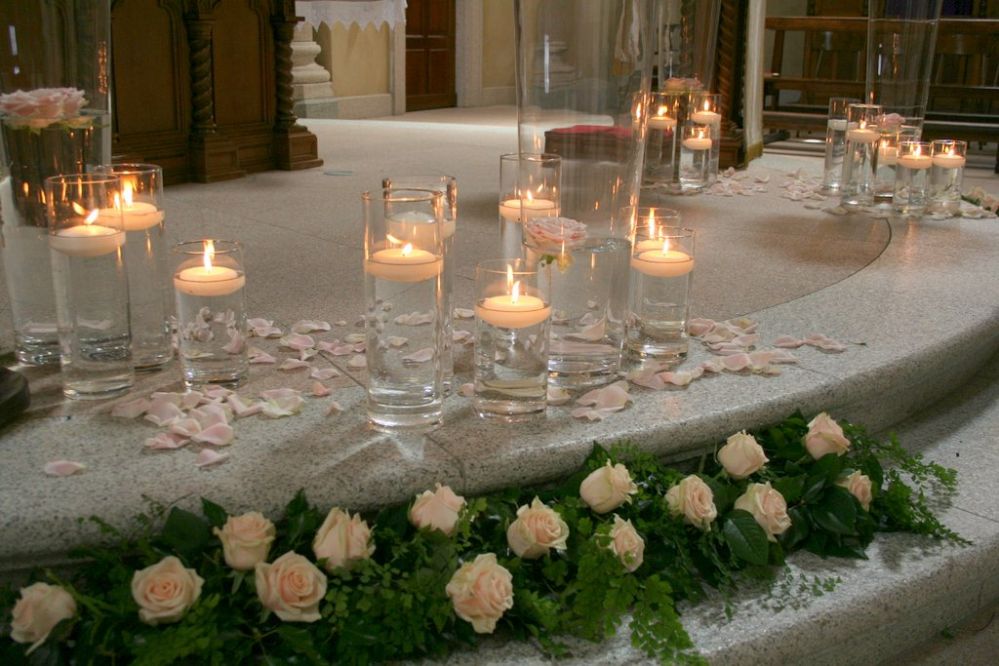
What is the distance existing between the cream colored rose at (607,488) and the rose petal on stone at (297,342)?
0.77 m

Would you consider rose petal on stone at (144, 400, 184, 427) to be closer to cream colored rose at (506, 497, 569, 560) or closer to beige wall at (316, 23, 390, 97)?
cream colored rose at (506, 497, 569, 560)

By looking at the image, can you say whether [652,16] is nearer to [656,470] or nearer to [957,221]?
[656,470]

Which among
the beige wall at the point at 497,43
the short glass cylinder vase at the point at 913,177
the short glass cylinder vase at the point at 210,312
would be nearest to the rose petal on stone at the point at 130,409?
the short glass cylinder vase at the point at 210,312

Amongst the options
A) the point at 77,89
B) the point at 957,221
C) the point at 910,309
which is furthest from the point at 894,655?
the point at 957,221

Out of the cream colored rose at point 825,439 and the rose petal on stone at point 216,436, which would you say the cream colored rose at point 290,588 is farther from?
Result: the cream colored rose at point 825,439

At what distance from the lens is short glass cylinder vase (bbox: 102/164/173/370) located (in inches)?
73.9

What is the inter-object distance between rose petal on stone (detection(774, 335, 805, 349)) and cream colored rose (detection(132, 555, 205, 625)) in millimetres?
1305

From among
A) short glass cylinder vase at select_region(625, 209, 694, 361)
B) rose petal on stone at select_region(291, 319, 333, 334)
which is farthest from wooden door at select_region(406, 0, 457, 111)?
short glass cylinder vase at select_region(625, 209, 694, 361)

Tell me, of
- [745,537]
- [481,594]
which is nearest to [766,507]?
[745,537]

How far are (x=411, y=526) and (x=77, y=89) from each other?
1.00m

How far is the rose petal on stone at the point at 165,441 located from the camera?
1580 mm

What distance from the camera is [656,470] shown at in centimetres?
163

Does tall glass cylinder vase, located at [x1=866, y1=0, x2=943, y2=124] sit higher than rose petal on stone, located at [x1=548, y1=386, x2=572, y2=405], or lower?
higher

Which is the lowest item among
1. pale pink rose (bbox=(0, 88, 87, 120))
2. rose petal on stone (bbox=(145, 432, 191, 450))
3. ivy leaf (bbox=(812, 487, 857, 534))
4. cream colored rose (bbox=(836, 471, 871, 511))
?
ivy leaf (bbox=(812, 487, 857, 534))
